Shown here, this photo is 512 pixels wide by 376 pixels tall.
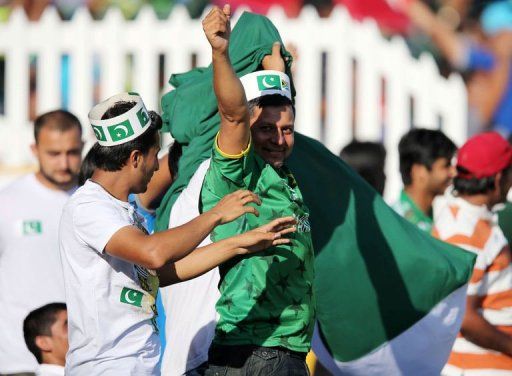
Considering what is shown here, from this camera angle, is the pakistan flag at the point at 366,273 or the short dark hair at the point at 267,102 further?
the pakistan flag at the point at 366,273

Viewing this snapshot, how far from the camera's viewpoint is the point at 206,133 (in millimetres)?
5914

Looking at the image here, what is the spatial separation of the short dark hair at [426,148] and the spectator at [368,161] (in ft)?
0.67

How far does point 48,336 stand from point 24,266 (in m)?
0.98

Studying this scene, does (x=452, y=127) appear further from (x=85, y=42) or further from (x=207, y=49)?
(x=85, y=42)

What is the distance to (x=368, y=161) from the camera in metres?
8.09

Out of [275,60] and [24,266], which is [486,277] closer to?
[275,60]

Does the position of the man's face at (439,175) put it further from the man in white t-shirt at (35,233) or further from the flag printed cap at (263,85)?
the flag printed cap at (263,85)

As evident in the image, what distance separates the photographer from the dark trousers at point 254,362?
4.62 meters

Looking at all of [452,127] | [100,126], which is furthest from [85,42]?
[100,126]

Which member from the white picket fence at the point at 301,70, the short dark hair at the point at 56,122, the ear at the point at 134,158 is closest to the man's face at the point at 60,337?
the short dark hair at the point at 56,122

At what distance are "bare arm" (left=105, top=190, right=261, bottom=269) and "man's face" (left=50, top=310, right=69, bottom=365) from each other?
2195 mm

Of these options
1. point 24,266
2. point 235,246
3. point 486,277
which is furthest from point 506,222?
point 235,246

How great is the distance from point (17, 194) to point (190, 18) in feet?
16.7

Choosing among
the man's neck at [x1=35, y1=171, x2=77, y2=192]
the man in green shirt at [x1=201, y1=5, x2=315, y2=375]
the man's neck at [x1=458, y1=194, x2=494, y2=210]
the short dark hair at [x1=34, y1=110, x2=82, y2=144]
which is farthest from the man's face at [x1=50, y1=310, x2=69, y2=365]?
the man's neck at [x1=458, y1=194, x2=494, y2=210]
